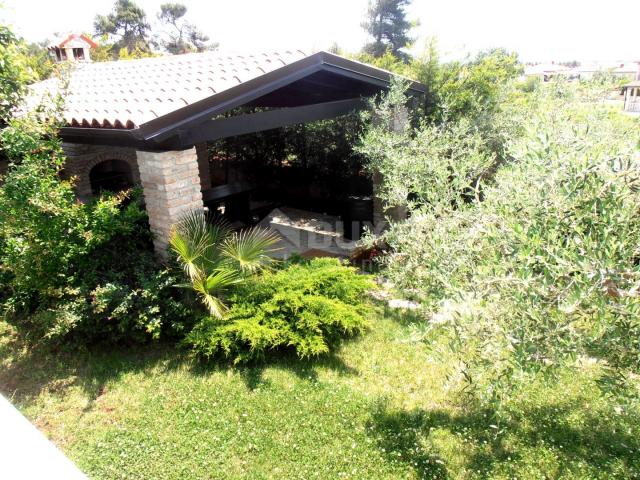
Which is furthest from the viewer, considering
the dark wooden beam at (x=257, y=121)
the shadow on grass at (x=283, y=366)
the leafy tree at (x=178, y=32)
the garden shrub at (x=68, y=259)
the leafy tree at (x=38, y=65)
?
the leafy tree at (x=178, y=32)

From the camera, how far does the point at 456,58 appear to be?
1061cm

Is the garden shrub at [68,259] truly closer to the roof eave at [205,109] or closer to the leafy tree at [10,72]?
the leafy tree at [10,72]

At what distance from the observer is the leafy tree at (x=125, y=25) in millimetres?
50844

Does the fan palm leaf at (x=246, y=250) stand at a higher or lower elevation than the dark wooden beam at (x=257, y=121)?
lower

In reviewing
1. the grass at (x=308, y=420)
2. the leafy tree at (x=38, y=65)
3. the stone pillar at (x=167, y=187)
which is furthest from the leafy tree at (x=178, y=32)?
the grass at (x=308, y=420)

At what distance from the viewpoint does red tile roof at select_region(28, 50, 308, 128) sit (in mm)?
5727

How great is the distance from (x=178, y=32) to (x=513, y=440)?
6462 cm

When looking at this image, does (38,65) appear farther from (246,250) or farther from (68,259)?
(246,250)

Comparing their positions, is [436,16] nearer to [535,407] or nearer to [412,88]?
[412,88]

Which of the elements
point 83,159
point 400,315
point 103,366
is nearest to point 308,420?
point 400,315

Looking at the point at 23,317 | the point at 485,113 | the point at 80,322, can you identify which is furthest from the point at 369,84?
the point at 23,317

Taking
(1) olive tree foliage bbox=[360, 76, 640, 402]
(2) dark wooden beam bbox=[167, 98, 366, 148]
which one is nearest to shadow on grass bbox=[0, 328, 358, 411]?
(1) olive tree foliage bbox=[360, 76, 640, 402]

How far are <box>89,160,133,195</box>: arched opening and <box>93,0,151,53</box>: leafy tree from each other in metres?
45.3

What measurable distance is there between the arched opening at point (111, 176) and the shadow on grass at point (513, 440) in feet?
33.0
